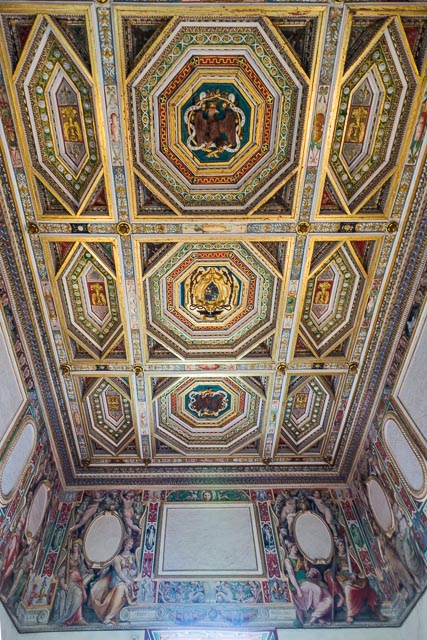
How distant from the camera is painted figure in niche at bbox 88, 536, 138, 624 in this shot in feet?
31.1

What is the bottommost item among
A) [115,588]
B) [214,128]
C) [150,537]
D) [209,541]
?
[115,588]

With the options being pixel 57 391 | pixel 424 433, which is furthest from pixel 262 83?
pixel 57 391

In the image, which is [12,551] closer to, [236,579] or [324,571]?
[236,579]

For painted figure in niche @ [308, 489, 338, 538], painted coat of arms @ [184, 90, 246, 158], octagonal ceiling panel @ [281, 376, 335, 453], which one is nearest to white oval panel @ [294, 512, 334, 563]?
painted figure in niche @ [308, 489, 338, 538]

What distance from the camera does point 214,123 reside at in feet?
25.0

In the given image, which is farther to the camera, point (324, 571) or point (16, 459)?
point (324, 571)

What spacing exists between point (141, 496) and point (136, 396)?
2.82 metres

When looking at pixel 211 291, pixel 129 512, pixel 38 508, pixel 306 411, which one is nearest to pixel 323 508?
pixel 306 411

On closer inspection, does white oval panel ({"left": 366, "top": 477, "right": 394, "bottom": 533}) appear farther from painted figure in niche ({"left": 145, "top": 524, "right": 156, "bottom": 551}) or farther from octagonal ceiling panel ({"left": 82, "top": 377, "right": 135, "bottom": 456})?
octagonal ceiling panel ({"left": 82, "top": 377, "right": 135, "bottom": 456})

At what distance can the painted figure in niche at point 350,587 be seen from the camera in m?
9.62

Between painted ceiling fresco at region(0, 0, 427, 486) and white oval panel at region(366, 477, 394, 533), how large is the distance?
101cm

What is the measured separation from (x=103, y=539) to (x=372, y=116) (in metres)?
10.4

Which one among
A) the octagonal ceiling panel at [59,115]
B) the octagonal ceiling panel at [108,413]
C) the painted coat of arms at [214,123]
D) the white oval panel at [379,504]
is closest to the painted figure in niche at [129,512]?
the octagonal ceiling panel at [108,413]

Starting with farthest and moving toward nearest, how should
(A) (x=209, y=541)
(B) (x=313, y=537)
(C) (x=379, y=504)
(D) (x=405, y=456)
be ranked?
(B) (x=313, y=537), (A) (x=209, y=541), (C) (x=379, y=504), (D) (x=405, y=456)
